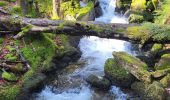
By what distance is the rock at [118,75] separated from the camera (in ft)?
44.0

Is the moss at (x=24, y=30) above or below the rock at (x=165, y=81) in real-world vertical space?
above

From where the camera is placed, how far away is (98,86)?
13.3 m

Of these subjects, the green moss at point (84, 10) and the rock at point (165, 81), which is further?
the green moss at point (84, 10)

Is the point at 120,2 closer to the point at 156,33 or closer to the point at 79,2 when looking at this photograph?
the point at 79,2

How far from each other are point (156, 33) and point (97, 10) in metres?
8.37

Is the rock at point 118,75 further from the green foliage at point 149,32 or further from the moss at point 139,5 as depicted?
the moss at point 139,5

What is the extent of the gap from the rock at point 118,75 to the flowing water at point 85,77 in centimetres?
30

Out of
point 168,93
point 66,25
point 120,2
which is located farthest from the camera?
point 120,2

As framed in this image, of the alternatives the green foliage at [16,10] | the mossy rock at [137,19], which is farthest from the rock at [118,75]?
the green foliage at [16,10]

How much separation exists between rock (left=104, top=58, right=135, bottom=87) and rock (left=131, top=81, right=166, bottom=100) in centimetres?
38

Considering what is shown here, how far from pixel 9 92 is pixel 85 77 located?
156 inches

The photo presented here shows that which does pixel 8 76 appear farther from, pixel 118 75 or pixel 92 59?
pixel 92 59

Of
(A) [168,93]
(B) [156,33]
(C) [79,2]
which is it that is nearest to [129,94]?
(A) [168,93]

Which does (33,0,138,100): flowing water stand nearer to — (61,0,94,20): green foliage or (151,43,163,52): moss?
(151,43,163,52): moss
